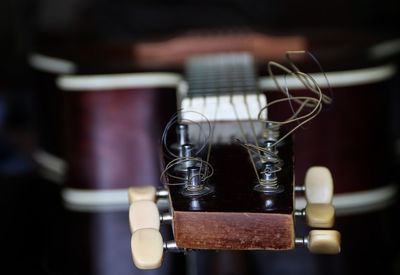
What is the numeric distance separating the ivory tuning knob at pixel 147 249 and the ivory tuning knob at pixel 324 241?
165 millimetres

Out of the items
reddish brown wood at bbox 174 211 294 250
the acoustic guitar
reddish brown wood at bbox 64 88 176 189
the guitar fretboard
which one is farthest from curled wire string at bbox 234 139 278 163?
reddish brown wood at bbox 64 88 176 189

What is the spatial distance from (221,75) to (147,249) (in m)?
0.71

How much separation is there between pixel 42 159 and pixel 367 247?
98 centimetres

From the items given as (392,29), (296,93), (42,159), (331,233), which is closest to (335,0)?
(392,29)

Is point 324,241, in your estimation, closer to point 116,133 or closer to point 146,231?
point 146,231

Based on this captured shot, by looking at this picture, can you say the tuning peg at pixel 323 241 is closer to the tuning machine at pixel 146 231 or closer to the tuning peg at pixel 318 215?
the tuning peg at pixel 318 215

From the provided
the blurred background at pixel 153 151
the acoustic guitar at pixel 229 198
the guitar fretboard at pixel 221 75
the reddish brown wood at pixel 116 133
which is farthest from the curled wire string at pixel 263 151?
the reddish brown wood at pixel 116 133

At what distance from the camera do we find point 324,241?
0.64m

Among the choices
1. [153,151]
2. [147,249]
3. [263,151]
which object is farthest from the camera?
[153,151]

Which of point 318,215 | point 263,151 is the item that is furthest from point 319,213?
point 263,151

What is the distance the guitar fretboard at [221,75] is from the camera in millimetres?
1113

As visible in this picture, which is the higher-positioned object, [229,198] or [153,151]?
[153,151]

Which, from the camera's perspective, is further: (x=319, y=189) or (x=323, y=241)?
(x=319, y=189)

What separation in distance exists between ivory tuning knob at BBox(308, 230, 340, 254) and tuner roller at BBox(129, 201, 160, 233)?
0.58ft
